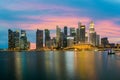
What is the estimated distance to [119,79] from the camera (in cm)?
4697

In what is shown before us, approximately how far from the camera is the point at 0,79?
47.5 metres

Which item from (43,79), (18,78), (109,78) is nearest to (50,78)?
(43,79)

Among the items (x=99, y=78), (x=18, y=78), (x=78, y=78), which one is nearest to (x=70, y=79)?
(x=78, y=78)

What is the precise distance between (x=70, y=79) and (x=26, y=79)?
6.68 metres

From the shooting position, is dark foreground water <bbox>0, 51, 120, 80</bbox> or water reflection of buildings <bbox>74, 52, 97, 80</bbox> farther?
water reflection of buildings <bbox>74, 52, 97, 80</bbox>

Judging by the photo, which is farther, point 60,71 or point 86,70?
point 86,70

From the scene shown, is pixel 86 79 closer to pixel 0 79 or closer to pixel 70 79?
pixel 70 79

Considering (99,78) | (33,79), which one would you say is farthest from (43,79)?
(99,78)

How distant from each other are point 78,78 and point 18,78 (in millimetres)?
9435

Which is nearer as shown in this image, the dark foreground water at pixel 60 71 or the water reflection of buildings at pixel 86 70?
the dark foreground water at pixel 60 71

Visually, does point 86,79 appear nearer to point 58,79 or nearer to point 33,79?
point 58,79

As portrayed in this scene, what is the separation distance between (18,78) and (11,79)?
2018 millimetres

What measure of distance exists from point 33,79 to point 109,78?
11657 mm

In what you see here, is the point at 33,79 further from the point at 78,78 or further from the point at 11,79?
the point at 78,78
